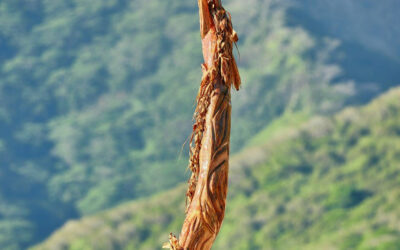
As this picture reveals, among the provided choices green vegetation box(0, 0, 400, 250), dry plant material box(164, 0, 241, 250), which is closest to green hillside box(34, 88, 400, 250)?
green vegetation box(0, 0, 400, 250)

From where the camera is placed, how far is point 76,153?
51.4 m

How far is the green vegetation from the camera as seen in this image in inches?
1937

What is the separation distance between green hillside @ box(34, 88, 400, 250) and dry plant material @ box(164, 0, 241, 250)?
33229 mm

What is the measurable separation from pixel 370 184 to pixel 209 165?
38.3 metres

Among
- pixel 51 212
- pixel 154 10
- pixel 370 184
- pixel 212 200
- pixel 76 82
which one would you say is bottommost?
pixel 212 200

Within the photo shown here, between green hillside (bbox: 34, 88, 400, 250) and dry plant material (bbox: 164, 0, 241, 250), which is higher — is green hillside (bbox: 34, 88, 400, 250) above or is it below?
above

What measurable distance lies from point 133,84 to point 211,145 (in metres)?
52.6

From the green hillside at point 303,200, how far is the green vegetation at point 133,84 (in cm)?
284

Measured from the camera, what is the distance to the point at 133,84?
183 feet

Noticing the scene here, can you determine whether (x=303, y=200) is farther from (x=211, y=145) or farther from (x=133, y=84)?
(x=211, y=145)

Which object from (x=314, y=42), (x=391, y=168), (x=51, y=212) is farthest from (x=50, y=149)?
(x=391, y=168)

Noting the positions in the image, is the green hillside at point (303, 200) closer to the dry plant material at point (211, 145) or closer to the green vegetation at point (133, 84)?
the green vegetation at point (133, 84)

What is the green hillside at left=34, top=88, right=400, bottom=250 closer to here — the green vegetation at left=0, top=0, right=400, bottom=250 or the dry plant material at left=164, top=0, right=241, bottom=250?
the green vegetation at left=0, top=0, right=400, bottom=250

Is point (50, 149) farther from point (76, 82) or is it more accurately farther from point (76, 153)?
point (76, 82)
